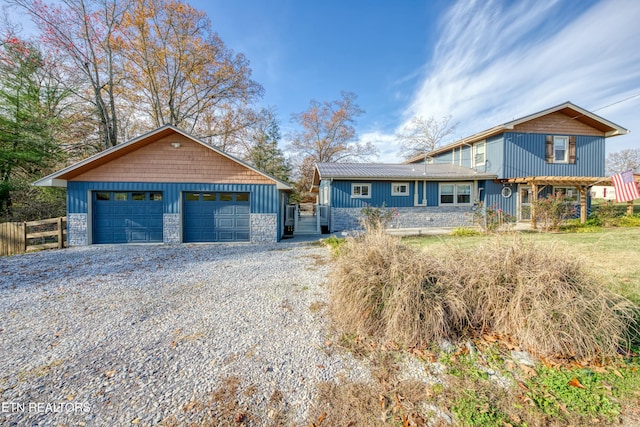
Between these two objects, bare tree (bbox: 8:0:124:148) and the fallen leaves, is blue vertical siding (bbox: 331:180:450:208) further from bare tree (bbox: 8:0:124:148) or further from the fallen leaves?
bare tree (bbox: 8:0:124:148)

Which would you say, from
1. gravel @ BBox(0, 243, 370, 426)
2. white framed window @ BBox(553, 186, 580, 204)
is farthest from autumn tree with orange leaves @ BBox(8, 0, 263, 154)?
white framed window @ BBox(553, 186, 580, 204)

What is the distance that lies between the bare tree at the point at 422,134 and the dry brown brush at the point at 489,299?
1084 inches

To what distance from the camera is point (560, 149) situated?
14195 mm

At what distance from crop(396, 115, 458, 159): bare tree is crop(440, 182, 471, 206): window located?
51.1ft

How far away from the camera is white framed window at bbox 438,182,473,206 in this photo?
13578 mm

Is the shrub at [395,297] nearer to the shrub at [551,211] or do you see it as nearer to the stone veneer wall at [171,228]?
the stone veneer wall at [171,228]

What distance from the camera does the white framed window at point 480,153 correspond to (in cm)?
1468

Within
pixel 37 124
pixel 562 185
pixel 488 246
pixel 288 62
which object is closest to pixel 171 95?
pixel 37 124

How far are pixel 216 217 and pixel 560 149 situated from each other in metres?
18.9

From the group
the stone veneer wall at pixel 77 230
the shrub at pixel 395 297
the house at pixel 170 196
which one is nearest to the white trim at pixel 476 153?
the house at pixel 170 196

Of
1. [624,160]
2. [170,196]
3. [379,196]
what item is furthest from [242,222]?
[624,160]

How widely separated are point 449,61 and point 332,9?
18.5 ft

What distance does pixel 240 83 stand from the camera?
19297 millimetres

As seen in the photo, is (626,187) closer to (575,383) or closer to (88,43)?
(575,383)
